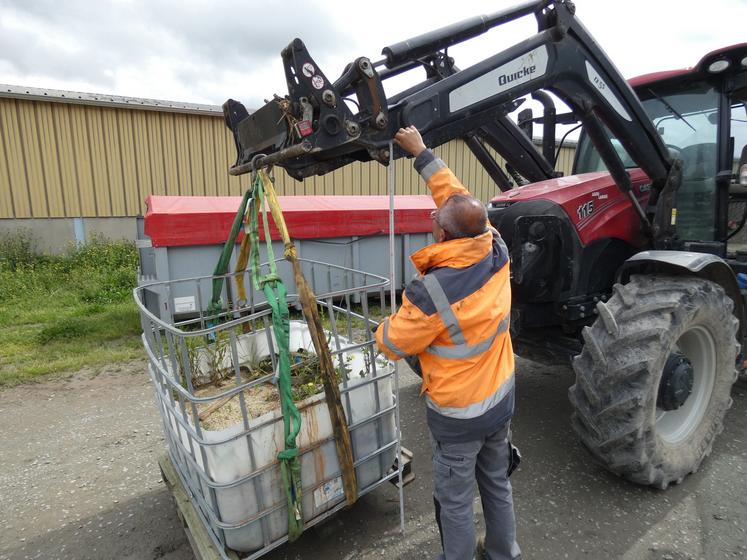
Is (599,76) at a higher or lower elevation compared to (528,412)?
higher

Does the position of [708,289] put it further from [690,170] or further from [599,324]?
[690,170]

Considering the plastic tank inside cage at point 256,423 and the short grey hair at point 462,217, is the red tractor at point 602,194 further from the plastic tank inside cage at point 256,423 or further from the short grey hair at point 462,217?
the plastic tank inside cage at point 256,423

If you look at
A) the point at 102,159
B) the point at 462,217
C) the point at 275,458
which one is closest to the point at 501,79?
the point at 462,217

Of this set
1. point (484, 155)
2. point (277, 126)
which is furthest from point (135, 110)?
point (277, 126)

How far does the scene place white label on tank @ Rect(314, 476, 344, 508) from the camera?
2.17 meters

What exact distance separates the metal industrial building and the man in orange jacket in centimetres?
878

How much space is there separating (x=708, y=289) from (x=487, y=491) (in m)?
1.79

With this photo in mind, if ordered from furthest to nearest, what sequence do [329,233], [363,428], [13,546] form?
1. [329,233]
2. [13,546]
3. [363,428]

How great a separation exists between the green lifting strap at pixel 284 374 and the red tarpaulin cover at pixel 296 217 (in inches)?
143

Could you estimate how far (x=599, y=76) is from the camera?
282 cm

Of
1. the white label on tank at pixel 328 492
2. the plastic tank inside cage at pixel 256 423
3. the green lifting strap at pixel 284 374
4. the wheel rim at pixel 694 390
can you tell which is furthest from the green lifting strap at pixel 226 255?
the wheel rim at pixel 694 390

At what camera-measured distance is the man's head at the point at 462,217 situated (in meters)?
1.87

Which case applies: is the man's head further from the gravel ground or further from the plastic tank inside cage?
the gravel ground

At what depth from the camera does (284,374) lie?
1.85m
